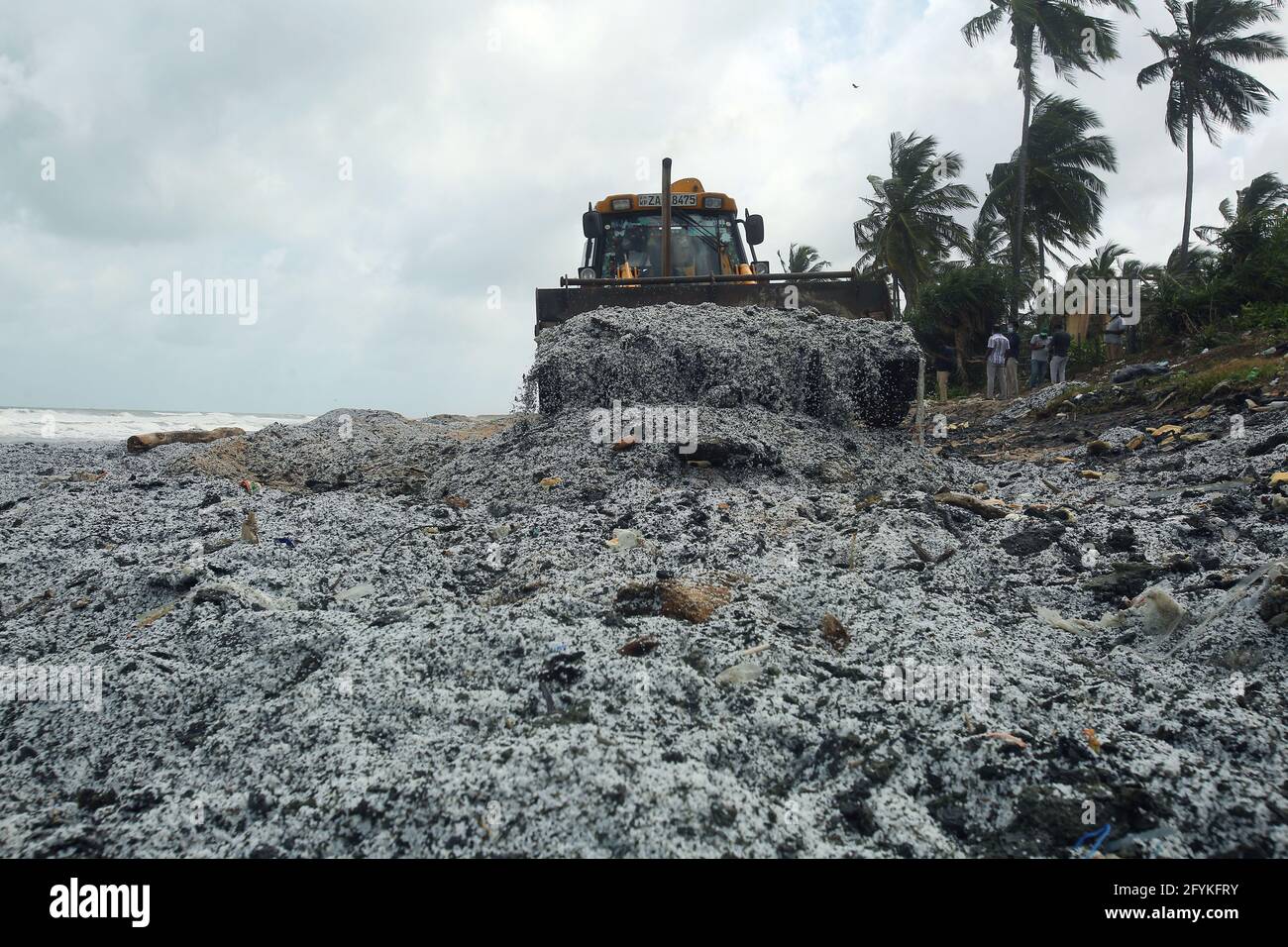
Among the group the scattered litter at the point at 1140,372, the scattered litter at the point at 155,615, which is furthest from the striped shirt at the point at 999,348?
the scattered litter at the point at 155,615

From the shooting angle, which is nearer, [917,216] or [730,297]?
[730,297]

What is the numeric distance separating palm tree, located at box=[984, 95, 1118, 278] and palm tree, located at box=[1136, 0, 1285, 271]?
256cm

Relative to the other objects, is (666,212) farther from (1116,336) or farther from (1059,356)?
(1116,336)

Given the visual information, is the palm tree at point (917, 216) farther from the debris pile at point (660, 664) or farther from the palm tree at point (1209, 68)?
the debris pile at point (660, 664)

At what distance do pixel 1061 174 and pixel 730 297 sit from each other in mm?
18378

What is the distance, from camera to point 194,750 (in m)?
1.78

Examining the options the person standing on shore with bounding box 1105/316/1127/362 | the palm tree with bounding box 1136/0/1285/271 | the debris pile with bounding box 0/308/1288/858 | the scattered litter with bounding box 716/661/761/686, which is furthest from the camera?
the palm tree with bounding box 1136/0/1285/271

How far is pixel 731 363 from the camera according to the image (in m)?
4.82

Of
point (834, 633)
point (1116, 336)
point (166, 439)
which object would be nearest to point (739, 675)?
point (834, 633)

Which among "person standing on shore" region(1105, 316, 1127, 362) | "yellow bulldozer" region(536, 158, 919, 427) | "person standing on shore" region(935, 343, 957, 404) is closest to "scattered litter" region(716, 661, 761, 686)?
"yellow bulldozer" region(536, 158, 919, 427)

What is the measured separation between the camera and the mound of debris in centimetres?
477

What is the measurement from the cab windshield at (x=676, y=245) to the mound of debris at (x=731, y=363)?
235cm

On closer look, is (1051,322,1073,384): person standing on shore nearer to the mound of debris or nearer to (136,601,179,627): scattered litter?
the mound of debris
